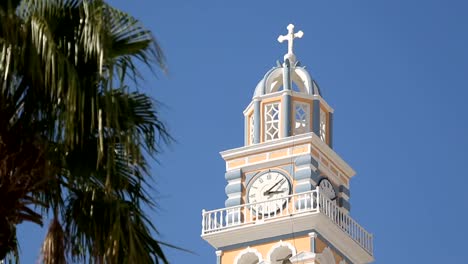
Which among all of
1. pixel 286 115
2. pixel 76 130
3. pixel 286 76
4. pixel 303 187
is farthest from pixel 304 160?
pixel 76 130

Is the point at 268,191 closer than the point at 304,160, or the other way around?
the point at 304,160

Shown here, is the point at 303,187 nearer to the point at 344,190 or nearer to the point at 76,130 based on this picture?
the point at 344,190

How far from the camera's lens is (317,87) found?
183ft

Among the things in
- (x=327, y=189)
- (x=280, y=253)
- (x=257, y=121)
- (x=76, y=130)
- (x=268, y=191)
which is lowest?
(x=76, y=130)

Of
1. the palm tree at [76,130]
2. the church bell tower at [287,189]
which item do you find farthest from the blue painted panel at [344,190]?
the palm tree at [76,130]

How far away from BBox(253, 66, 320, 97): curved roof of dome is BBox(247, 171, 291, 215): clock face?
2686 mm

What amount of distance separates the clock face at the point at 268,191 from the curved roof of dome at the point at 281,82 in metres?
2.69

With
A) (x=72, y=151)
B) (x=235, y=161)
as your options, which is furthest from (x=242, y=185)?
(x=72, y=151)

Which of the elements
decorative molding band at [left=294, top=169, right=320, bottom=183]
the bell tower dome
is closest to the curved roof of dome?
the bell tower dome

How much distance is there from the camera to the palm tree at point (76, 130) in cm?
1975

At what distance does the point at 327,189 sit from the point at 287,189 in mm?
1534

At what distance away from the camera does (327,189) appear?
54.9 meters

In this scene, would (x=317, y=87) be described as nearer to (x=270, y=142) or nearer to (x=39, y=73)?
(x=270, y=142)

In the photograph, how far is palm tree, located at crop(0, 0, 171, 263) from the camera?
19750 millimetres
